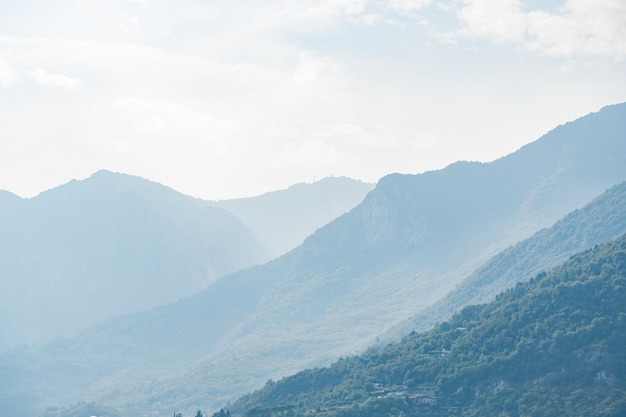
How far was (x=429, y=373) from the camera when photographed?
156 m

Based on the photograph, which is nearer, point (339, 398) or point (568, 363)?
point (568, 363)

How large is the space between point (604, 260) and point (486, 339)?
73.4 ft

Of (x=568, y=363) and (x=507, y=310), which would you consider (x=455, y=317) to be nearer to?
(x=507, y=310)

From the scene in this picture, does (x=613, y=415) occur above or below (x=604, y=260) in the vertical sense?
below

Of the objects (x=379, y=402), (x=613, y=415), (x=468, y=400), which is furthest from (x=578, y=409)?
(x=379, y=402)

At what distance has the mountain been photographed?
462 ft

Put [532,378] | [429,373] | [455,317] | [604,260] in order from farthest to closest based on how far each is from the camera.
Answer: [455,317] < [604,260] < [429,373] < [532,378]

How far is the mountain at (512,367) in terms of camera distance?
462ft

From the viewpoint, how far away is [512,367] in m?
148

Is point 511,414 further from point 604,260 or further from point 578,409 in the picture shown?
point 604,260

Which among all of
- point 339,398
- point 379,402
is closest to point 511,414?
point 379,402

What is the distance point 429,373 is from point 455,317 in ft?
117

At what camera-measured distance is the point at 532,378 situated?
478 ft

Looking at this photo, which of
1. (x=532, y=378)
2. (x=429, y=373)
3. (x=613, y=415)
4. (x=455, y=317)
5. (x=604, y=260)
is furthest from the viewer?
(x=455, y=317)
